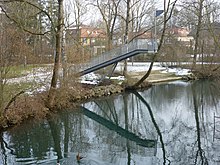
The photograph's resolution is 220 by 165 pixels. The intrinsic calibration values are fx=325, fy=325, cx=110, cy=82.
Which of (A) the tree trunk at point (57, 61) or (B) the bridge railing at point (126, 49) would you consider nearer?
(A) the tree trunk at point (57, 61)

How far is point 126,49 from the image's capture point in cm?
2433

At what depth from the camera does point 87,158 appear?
11.3m

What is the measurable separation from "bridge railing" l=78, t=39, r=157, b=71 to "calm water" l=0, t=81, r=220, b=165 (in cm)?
343

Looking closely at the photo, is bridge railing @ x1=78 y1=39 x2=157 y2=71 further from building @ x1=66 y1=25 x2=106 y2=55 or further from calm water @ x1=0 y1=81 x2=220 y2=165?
calm water @ x1=0 y1=81 x2=220 y2=165

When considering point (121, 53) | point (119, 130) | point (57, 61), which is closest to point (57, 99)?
point (57, 61)

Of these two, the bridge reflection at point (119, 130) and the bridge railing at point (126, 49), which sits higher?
the bridge railing at point (126, 49)

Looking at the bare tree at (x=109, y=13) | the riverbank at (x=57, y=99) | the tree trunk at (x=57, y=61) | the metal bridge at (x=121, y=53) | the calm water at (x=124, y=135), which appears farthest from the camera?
the bare tree at (x=109, y=13)

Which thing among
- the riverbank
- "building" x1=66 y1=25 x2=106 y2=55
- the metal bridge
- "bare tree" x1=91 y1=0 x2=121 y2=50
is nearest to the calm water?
the riverbank

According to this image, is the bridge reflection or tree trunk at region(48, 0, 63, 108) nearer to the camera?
the bridge reflection

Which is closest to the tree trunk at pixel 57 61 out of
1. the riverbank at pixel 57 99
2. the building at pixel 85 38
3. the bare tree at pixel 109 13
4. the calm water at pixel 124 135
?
the riverbank at pixel 57 99

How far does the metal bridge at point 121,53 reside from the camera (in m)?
23.3

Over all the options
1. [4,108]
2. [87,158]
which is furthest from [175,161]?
[4,108]

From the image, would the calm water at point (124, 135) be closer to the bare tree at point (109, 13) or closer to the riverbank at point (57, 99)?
the riverbank at point (57, 99)

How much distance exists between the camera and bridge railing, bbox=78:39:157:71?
907 inches
